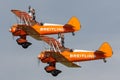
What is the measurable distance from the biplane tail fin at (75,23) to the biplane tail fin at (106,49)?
5.91 m

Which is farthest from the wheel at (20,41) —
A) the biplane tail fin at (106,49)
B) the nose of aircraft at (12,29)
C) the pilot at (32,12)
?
the biplane tail fin at (106,49)

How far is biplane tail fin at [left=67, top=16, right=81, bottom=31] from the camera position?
439 feet

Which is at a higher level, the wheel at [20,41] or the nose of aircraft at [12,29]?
the nose of aircraft at [12,29]

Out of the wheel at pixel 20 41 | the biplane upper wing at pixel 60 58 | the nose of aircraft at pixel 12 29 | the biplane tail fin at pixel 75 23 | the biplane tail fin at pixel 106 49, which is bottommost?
the biplane upper wing at pixel 60 58

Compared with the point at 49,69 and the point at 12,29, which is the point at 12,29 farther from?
the point at 49,69

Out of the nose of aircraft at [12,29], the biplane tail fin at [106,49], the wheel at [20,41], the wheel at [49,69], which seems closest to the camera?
the biplane tail fin at [106,49]

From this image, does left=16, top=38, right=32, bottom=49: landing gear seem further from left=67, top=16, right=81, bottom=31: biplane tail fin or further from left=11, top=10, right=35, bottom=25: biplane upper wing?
left=67, top=16, right=81, bottom=31: biplane tail fin

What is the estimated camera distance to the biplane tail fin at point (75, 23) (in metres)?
134

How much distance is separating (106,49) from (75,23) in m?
8.07

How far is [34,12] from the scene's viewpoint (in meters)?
134

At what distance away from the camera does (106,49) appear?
128125 millimetres

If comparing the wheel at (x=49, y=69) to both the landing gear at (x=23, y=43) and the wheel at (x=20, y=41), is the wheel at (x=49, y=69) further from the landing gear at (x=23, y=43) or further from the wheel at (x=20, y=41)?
the wheel at (x=20, y=41)

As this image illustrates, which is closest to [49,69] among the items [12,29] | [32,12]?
[12,29]

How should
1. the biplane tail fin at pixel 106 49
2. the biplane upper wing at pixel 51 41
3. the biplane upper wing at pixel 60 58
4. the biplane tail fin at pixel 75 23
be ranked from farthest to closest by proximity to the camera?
1. the biplane tail fin at pixel 75 23
2. the biplane upper wing at pixel 51 41
3. the biplane upper wing at pixel 60 58
4. the biplane tail fin at pixel 106 49
